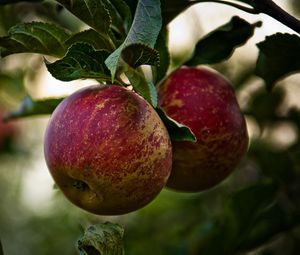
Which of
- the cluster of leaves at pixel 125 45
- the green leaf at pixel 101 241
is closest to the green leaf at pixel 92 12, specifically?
the cluster of leaves at pixel 125 45

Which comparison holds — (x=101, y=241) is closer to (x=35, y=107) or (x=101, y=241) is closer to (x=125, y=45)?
(x=125, y=45)

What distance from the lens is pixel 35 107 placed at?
1537 mm

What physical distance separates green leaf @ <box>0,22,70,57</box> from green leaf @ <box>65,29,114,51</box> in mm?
22

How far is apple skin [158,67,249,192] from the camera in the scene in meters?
1.32

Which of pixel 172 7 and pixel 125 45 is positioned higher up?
pixel 125 45

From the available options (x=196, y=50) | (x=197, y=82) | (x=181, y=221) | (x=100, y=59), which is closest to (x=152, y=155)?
(x=100, y=59)

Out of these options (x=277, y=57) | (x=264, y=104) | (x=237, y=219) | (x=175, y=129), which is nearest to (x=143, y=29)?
(x=175, y=129)

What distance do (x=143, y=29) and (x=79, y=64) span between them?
4.7 inches

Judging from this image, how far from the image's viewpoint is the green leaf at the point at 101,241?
1.10 m

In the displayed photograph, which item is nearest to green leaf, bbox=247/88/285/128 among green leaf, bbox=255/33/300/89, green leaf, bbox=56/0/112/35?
green leaf, bbox=255/33/300/89

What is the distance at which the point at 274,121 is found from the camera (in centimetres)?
236

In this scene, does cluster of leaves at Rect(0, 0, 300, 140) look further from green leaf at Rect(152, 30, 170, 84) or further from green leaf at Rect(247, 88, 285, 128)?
green leaf at Rect(247, 88, 285, 128)

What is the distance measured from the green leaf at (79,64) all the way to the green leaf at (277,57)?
0.39 metres

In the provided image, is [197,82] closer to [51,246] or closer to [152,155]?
[152,155]
